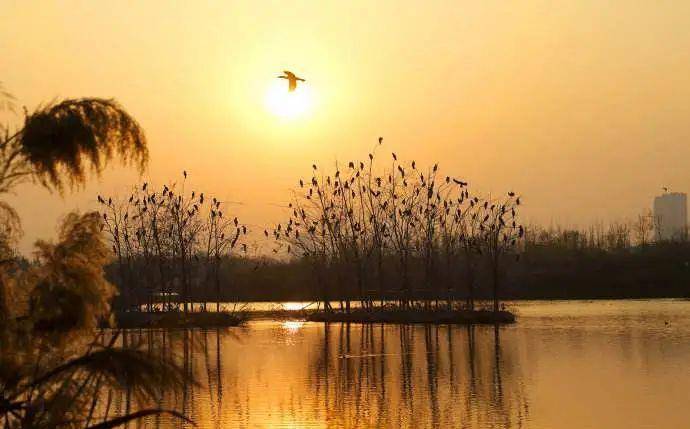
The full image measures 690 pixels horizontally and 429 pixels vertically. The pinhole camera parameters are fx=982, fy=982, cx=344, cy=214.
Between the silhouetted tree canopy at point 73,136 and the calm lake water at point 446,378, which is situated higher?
the silhouetted tree canopy at point 73,136

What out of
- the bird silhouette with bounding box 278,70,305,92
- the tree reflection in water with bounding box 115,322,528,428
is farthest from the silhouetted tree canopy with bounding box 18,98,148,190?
the bird silhouette with bounding box 278,70,305,92

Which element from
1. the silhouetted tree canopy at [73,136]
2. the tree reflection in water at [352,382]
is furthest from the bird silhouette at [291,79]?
the silhouetted tree canopy at [73,136]

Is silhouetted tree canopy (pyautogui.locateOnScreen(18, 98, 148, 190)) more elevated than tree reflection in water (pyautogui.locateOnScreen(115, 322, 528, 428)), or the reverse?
silhouetted tree canopy (pyautogui.locateOnScreen(18, 98, 148, 190))

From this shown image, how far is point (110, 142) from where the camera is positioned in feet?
16.0

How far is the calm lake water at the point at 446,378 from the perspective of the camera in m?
14.3

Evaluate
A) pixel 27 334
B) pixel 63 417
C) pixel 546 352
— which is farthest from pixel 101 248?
pixel 546 352

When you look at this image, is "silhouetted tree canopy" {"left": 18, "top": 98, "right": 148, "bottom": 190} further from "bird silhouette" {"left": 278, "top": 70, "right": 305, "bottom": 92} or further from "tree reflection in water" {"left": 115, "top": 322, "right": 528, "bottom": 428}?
"bird silhouette" {"left": 278, "top": 70, "right": 305, "bottom": 92}

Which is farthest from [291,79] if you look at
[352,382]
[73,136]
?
[73,136]

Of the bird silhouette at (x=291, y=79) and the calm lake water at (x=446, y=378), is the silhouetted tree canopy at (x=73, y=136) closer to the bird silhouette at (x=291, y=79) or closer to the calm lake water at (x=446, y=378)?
the calm lake water at (x=446, y=378)

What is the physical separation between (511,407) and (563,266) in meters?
51.6

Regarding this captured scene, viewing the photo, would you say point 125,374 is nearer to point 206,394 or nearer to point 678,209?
point 206,394

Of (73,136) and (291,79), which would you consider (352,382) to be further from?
(73,136)

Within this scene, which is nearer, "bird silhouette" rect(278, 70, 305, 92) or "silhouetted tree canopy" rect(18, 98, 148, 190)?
"silhouetted tree canopy" rect(18, 98, 148, 190)

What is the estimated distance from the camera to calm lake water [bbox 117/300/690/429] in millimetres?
14320
